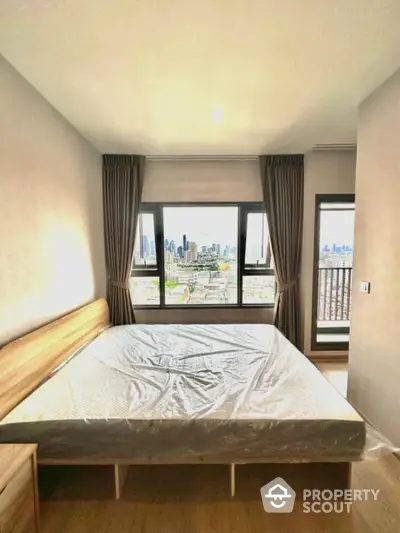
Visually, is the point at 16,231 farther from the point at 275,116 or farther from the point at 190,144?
the point at 275,116

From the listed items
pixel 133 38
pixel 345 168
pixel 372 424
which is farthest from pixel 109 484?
pixel 345 168

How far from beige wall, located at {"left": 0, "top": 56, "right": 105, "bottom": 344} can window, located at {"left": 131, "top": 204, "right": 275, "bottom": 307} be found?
928mm

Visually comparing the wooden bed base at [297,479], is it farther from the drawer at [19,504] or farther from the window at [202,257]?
the window at [202,257]

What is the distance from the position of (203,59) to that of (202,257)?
2557 mm

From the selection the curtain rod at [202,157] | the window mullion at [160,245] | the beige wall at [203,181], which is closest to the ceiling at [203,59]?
the curtain rod at [202,157]

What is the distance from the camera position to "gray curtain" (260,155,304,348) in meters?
3.77

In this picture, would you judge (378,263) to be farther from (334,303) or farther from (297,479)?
(334,303)

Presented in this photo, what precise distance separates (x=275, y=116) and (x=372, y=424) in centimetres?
271

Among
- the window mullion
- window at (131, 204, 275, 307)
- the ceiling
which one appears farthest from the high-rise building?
the ceiling

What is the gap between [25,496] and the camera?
1.37 metres

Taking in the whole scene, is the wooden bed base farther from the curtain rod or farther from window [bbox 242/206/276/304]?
the curtain rod

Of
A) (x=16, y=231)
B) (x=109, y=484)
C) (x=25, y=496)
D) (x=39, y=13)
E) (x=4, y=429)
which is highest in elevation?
(x=39, y=13)

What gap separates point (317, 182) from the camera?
12.1 feet

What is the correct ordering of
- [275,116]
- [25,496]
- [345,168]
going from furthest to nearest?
[345,168], [275,116], [25,496]
